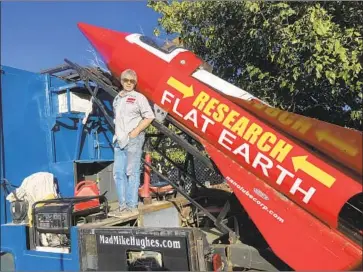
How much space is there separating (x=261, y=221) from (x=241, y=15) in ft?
10.2

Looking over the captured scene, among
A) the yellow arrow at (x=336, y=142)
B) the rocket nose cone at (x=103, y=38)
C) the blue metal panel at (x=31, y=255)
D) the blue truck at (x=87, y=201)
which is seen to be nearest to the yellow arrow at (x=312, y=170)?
the yellow arrow at (x=336, y=142)

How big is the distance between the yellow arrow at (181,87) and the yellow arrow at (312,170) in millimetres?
1362

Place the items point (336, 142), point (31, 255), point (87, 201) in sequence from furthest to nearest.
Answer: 1. point (87, 201)
2. point (31, 255)
3. point (336, 142)

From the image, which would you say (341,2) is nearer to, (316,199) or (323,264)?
(316,199)

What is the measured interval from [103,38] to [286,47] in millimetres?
2420

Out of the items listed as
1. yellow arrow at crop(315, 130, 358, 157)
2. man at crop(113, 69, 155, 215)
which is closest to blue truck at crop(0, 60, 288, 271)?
man at crop(113, 69, 155, 215)

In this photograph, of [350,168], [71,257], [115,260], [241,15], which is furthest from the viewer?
[241,15]

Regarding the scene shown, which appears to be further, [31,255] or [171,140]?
[171,140]

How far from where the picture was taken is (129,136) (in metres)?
4.43

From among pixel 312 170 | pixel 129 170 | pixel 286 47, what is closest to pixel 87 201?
pixel 129 170

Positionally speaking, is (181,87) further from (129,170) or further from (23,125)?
(23,125)

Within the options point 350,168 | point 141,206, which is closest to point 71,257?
point 141,206

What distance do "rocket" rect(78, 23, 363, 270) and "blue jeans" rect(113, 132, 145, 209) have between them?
1.80ft

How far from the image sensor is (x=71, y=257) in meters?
3.86
